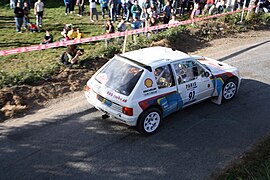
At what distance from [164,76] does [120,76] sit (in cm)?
104

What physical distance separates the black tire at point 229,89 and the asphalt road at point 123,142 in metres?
0.18

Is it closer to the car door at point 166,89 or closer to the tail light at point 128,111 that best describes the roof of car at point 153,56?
the car door at point 166,89

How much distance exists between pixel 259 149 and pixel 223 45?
812 cm

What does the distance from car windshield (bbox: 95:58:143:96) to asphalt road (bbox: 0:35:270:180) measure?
3.60 feet

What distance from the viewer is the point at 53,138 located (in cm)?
728

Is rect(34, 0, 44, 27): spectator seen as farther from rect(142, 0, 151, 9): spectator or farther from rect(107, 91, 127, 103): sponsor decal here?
rect(107, 91, 127, 103): sponsor decal

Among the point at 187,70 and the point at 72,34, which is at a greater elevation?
the point at 72,34

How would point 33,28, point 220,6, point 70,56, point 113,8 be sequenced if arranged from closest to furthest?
1. point 70,56
2. point 33,28
3. point 113,8
4. point 220,6

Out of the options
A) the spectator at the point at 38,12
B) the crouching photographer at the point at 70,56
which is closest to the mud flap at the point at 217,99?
the crouching photographer at the point at 70,56

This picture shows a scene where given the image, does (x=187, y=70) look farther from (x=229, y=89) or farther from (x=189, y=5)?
(x=189, y=5)

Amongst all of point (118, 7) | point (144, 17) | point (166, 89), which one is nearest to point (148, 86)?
point (166, 89)

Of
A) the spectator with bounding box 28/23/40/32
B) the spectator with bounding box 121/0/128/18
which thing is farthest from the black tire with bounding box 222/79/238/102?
the spectator with bounding box 121/0/128/18

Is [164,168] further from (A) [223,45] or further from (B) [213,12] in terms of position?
(B) [213,12]

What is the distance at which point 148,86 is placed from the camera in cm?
729
